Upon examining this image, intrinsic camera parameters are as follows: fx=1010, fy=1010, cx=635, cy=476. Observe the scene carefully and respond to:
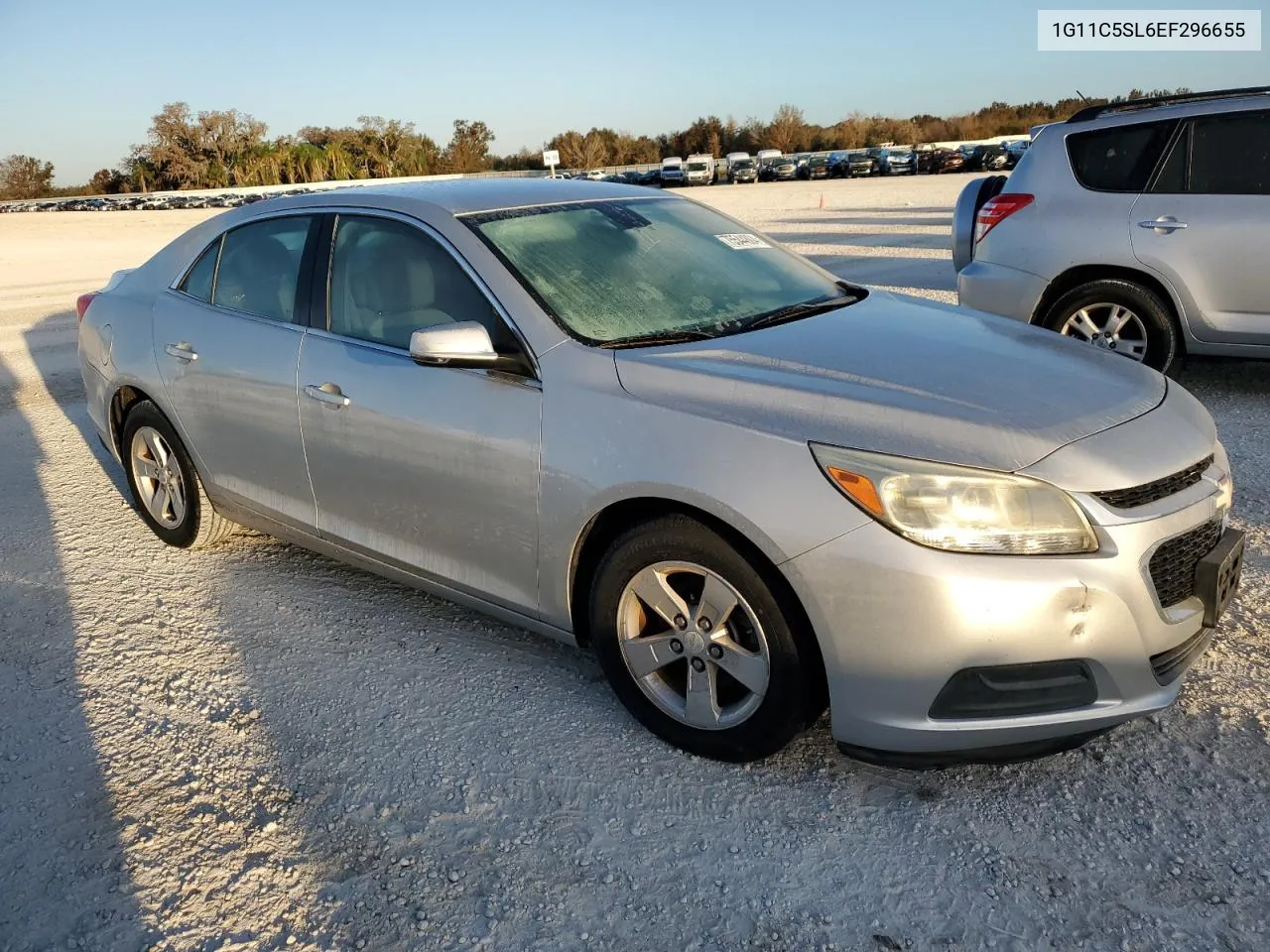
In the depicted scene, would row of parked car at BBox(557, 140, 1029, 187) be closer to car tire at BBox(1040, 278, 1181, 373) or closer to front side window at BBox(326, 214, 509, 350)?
car tire at BBox(1040, 278, 1181, 373)

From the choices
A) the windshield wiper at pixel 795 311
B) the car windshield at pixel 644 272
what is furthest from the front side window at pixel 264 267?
the windshield wiper at pixel 795 311

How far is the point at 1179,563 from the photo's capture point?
259cm

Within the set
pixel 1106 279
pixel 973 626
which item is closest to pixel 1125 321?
pixel 1106 279

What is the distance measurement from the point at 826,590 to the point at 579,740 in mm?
1026

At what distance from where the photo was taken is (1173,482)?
2.65m

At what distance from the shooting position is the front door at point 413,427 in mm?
3119

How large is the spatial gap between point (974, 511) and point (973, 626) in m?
0.27

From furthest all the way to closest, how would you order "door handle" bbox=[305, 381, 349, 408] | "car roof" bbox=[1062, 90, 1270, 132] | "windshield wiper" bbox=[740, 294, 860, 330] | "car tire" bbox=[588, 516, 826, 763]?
1. "car roof" bbox=[1062, 90, 1270, 132]
2. "door handle" bbox=[305, 381, 349, 408]
3. "windshield wiper" bbox=[740, 294, 860, 330]
4. "car tire" bbox=[588, 516, 826, 763]

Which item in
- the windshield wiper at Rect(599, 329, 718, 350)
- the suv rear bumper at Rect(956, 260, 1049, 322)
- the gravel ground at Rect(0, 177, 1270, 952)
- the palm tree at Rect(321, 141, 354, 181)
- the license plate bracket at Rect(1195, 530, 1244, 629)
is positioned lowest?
the gravel ground at Rect(0, 177, 1270, 952)

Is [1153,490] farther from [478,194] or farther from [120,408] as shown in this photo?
[120,408]

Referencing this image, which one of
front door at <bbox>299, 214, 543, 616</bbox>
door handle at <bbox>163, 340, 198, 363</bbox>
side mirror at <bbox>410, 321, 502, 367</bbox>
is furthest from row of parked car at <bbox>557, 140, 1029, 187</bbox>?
side mirror at <bbox>410, 321, 502, 367</bbox>

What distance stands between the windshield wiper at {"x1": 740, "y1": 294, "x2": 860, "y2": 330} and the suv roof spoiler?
149 inches

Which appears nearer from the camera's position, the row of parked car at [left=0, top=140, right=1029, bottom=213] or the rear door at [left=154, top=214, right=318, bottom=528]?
the rear door at [left=154, top=214, right=318, bottom=528]

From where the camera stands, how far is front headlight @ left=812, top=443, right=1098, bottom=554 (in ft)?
7.92
